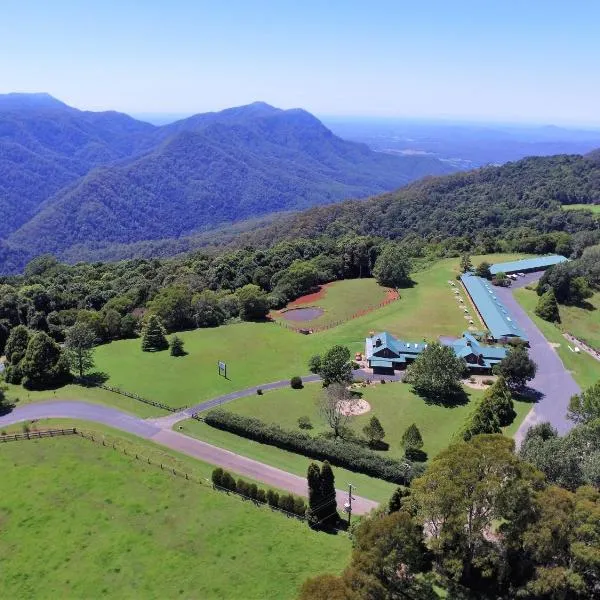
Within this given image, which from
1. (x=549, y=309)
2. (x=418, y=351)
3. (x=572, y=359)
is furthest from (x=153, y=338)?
(x=549, y=309)

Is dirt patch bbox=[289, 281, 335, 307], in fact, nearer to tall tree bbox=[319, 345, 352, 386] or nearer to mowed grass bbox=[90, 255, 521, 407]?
mowed grass bbox=[90, 255, 521, 407]

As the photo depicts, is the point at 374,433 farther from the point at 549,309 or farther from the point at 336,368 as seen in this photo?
the point at 549,309

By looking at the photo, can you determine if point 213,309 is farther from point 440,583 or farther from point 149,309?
point 440,583

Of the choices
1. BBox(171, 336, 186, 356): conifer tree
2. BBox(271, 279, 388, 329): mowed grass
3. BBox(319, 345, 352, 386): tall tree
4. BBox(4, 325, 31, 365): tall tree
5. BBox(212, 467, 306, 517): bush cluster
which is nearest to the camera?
BBox(212, 467, 306, 517): bush cluster

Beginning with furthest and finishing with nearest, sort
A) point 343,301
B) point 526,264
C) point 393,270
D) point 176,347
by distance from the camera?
point 526,264, point 393,270, point 343,301, point 176,347

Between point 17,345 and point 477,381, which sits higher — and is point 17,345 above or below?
above

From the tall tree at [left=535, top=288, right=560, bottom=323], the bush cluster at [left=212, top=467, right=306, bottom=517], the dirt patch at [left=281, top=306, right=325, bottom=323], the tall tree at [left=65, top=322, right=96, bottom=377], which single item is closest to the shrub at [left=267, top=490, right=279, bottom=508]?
the bush cluster at [left=212, top=467, right=306, bottom=517]

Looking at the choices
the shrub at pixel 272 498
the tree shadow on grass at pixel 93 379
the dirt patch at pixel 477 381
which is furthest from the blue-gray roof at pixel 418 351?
the tree shadow on grass at pixel 93 379
